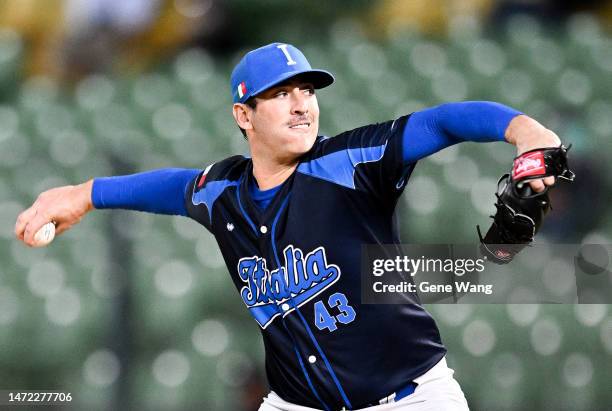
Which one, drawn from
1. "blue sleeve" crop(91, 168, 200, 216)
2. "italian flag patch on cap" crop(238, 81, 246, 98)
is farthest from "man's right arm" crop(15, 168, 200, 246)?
"italian flag patch on cap" crop(238, 81, 246, 98)

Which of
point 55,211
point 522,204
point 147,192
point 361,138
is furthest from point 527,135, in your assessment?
point 55,211

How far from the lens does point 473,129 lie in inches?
63.7

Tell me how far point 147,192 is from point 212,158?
178cm

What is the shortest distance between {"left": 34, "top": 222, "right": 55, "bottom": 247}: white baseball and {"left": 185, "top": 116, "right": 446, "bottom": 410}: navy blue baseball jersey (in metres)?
0.56

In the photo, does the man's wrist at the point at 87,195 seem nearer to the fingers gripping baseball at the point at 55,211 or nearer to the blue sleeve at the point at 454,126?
the fingers gripping baseball at the point at 55,211

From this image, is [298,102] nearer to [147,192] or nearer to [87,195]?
[147,192]

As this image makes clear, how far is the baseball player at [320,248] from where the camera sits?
190cm

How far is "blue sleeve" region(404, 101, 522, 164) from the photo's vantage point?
1578 millimetres

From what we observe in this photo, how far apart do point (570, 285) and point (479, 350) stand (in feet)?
2.50

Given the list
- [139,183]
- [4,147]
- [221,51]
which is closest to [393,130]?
[139,183]

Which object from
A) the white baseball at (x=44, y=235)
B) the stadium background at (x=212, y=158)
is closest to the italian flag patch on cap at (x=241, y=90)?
the white baseball at (x=44, y=235)

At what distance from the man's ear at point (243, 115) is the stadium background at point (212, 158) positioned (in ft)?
3.82

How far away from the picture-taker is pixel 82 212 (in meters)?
2.28

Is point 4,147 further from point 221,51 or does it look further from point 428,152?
point 428,152
